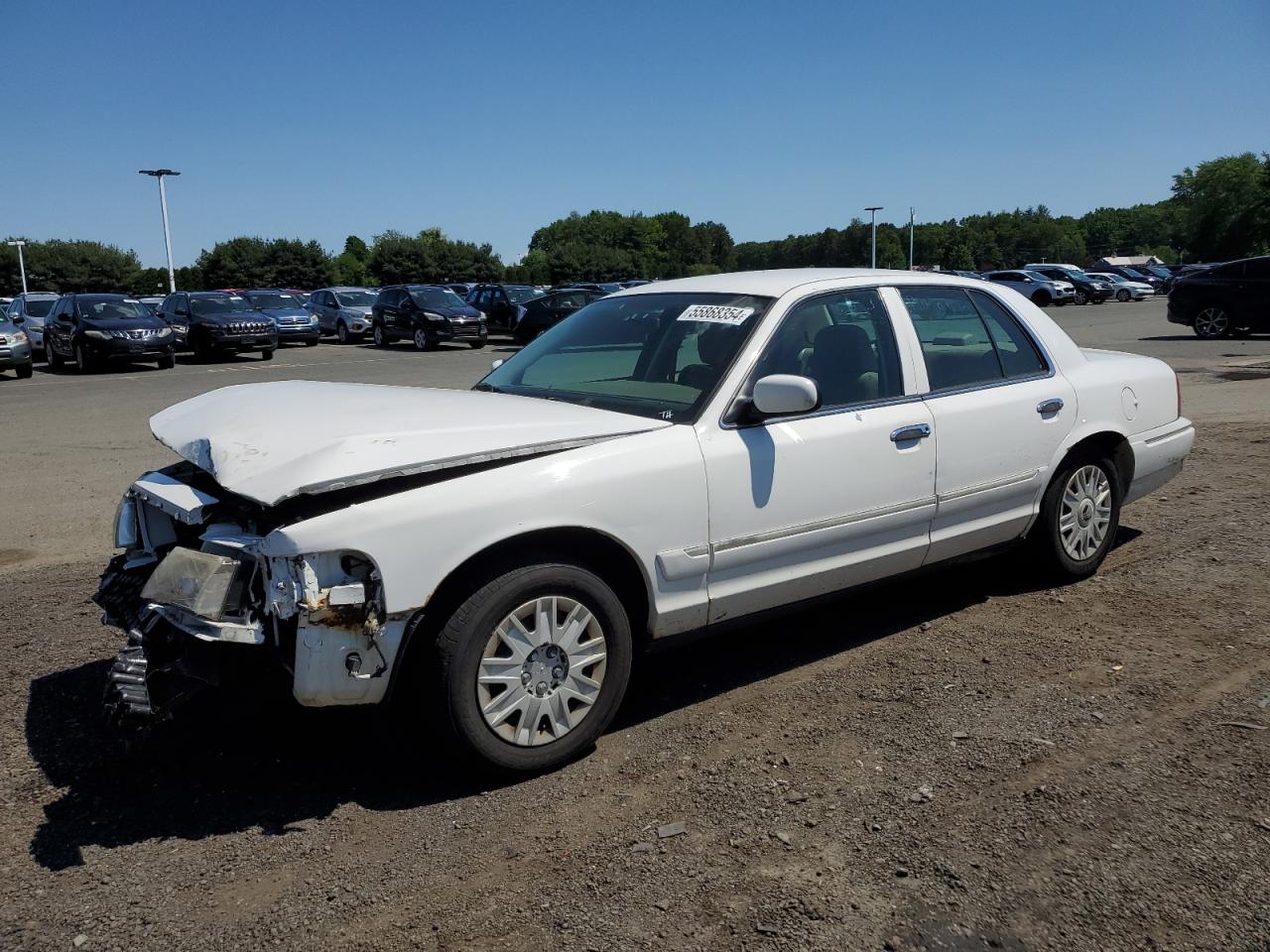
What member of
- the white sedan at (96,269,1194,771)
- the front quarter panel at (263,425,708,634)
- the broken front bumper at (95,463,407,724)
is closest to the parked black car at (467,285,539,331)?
the white sedan at (96,269,1194,771)

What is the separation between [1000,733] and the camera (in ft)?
12.5

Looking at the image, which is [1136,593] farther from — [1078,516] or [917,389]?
[917,389]

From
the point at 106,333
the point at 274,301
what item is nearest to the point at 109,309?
the point at 106,333

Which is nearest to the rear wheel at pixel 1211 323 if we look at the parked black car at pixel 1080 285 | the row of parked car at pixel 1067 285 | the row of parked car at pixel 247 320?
the row of parked car at pixel 247 320

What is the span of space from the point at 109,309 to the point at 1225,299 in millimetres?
23111

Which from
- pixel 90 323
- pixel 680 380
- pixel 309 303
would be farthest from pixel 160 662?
pixel 309 303

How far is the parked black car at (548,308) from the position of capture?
85.3 ft

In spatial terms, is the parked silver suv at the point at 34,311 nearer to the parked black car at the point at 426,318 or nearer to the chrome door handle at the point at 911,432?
the parked black car at the point at 426,318

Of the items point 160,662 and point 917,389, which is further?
point 917,389

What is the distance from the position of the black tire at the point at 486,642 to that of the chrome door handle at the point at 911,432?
1.49 meters

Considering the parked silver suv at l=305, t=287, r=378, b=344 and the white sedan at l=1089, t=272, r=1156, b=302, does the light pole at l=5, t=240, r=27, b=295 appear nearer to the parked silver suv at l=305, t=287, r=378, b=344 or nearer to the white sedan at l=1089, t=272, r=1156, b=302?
the parked silver suv at l=305, t=287, r=378, b=344

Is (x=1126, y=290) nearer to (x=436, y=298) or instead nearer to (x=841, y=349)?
(x=436, y=298)

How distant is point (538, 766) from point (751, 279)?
2324 millimetres

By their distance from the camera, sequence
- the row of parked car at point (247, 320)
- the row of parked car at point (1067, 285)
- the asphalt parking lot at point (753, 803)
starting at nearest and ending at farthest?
the asphalt parking lot at point (753, 803), the row of parked car at point (247, 320), the row of parked car at point (1067, 285)
